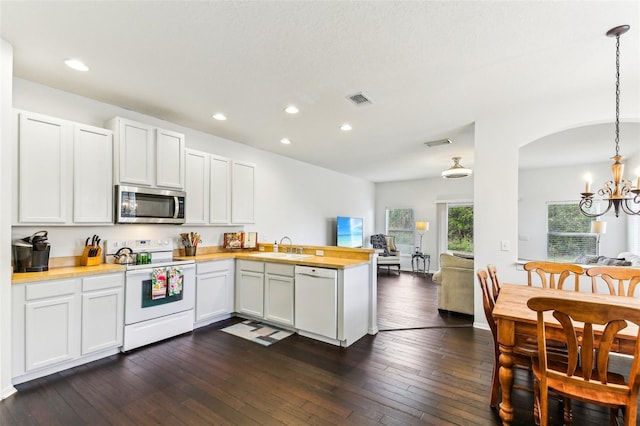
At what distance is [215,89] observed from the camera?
3.07 m

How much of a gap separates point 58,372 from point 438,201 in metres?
8.14

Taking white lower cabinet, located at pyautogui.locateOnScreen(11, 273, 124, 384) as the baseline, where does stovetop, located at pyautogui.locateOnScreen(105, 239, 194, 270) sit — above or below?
above

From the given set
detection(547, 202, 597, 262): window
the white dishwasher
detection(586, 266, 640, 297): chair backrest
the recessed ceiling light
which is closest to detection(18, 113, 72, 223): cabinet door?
the recessed ceiling light

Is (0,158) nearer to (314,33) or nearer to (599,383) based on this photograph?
(314,33)

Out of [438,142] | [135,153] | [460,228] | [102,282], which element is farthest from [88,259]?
[460,228]

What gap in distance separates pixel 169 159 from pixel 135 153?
401 millimetres

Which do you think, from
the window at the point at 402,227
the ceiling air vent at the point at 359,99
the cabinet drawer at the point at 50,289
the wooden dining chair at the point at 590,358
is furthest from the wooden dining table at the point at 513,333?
the window at the point at 402,227

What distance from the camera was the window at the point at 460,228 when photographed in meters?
7.91

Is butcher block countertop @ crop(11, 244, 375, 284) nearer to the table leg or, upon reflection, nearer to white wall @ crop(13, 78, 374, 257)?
white wall @ crop(13, 78, 374, 257)

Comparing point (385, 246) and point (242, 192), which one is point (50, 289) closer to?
point (242, 192)

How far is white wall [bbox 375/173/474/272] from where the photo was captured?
312 inches

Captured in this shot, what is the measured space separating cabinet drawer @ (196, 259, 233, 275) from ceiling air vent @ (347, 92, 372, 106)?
2.69 meters

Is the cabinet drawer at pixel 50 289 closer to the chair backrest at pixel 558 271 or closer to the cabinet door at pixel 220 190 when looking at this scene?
the cabinet door at pixel 220 190

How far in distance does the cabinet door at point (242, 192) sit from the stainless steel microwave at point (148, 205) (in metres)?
0.86
